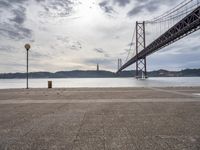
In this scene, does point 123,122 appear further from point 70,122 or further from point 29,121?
point 29,121

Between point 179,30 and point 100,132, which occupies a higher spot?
point 179,30

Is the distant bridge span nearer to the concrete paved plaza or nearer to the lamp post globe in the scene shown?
the lamp post globe

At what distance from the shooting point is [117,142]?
3.42 metres

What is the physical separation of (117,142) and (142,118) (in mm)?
2057

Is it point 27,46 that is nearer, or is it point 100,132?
point 100,132

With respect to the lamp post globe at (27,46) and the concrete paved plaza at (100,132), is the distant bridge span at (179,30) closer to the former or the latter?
the lamp post globe at (27,46)

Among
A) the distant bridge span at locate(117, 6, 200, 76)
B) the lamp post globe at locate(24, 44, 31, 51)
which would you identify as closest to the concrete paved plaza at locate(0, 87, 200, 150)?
the lamp post globe at locate(24, 44, 31, 51)

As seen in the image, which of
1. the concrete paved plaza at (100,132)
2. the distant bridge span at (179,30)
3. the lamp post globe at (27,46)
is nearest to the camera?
the concrete paved plaza at (100,132)

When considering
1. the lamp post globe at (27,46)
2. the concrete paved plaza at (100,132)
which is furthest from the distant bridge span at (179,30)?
the concrete paved plaza at (100,132)

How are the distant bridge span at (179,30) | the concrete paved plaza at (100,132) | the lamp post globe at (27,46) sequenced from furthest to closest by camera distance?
the distant bridge span at (179,30), the lamp post globe at (27,46), the concrete paved plaza at (100,132)

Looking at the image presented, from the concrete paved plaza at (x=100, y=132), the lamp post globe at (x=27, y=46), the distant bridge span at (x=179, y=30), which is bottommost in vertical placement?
the concrete paved plaza at (x=100, y=132)

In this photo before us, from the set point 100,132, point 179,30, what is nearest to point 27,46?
point 100,132

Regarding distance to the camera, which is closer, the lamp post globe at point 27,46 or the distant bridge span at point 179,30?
the lamp post globe at point 27,46

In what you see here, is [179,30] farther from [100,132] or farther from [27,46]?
[100,132]
